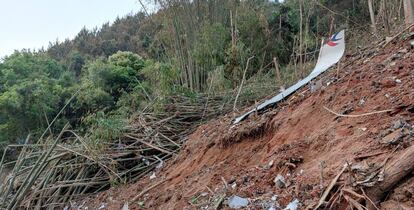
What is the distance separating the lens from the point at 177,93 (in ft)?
18.1

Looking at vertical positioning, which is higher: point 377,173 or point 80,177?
point 377,173

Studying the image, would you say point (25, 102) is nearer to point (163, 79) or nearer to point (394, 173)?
point (163, 79)

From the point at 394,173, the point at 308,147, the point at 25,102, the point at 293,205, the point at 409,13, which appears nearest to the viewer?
the point at 394,173

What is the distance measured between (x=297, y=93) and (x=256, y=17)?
176 inches

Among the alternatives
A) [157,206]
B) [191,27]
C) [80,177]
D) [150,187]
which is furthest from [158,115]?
[191,27]

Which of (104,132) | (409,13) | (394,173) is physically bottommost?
(104,132)

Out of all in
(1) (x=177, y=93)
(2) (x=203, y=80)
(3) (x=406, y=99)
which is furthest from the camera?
(2) (x=203, y=80)

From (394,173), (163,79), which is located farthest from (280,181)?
(163,79)

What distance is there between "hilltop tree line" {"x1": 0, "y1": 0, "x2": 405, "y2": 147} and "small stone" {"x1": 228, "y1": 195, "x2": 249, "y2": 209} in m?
2.18

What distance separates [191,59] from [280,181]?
5.01 m

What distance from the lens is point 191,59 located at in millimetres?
7008

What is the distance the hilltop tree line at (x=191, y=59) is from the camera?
544 centimetres

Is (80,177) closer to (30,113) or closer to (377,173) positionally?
(377,173)

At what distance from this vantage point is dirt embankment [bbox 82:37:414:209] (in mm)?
1809
